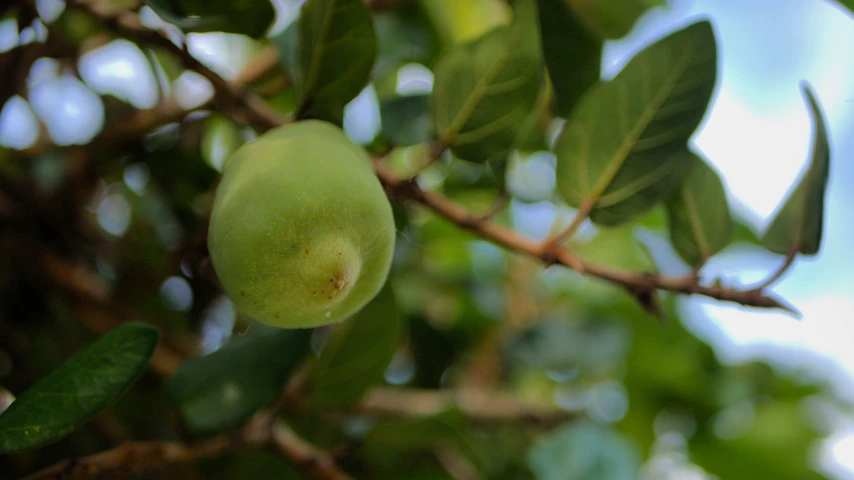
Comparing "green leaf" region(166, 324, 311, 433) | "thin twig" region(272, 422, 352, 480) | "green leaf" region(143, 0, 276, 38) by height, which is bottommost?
"thin twig" region(272, 422, 352, 480)

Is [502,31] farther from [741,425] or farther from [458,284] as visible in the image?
[741,425]

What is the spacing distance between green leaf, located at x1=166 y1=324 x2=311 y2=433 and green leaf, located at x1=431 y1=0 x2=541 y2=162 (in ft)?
0.62

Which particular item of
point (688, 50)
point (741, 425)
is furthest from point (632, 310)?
point (688, 50)

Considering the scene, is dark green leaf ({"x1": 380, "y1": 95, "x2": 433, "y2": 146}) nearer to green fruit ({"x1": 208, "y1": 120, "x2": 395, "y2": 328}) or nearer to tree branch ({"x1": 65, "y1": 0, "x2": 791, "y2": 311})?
tree branch ({"x1": 65, "y1": 0, "x2": 791, "y2": 311})

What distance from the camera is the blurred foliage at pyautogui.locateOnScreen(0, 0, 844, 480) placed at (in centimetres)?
50

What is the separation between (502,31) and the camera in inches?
19.5

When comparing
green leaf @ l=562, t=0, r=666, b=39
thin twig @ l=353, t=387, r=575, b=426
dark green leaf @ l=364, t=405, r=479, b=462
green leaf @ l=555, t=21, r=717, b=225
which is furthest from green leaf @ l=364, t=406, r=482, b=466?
green leaf @ l=562, t=0, r=666, b=39

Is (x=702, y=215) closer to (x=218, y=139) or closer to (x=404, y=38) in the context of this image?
(x=404, y=38)

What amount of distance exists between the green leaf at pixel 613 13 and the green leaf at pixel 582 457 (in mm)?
465

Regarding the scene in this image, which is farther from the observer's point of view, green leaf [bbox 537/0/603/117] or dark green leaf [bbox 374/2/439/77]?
dark green leaf [bbox 374/2/439/77]

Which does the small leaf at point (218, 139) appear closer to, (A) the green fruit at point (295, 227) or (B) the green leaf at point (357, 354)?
(B) the green leaf at point (357, 354)

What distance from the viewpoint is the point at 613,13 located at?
81cm

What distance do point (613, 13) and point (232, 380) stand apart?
23.5 inches

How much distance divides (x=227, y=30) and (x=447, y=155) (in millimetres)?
399
